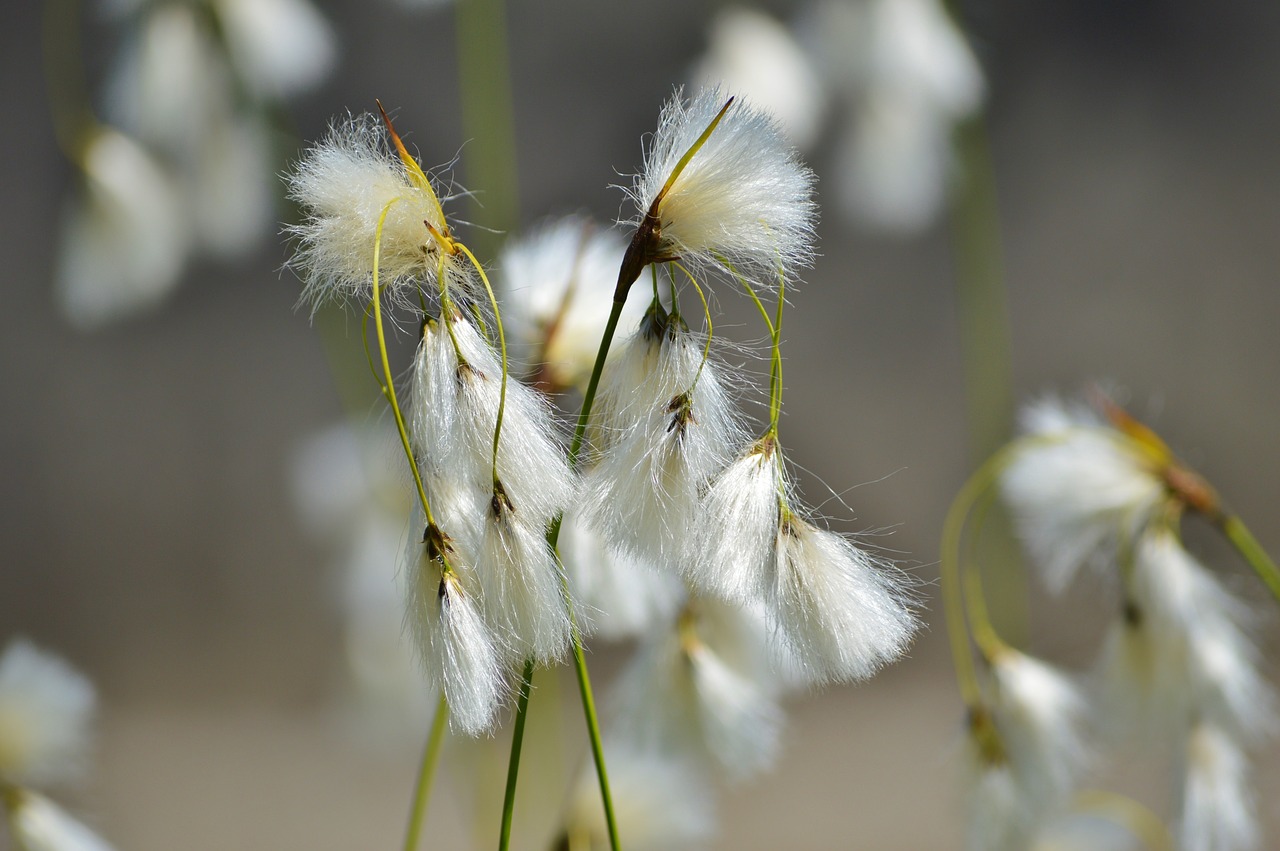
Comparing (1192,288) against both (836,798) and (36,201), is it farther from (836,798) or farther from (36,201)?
(36,201)

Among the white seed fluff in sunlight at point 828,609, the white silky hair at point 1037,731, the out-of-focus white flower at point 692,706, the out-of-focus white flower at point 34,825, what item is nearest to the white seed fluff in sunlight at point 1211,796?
the white silky hair at point 1037,731

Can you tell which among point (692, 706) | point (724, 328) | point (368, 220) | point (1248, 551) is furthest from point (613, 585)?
point (724, 328)

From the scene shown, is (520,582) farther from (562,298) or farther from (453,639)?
(562,298)

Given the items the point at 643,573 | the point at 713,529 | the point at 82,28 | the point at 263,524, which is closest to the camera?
the point at 713,529

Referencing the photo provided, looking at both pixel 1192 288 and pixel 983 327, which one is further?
pixel 1192 288

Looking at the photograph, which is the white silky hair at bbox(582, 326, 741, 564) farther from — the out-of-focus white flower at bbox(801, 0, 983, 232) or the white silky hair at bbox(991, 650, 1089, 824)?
the out-of-focus white flower at bbox(801, 0, 983, 232)

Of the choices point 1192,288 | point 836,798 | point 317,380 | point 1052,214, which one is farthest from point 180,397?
point 1192,288

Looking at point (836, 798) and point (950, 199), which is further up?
point (950, 199)
